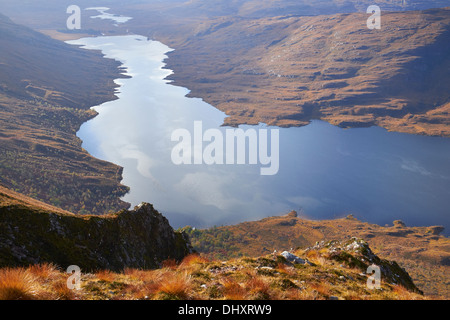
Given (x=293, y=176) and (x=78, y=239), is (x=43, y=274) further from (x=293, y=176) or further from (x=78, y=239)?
(x=293, y=176)

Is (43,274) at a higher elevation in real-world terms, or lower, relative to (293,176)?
higher

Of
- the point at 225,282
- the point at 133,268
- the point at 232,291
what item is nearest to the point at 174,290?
the point at 232,291

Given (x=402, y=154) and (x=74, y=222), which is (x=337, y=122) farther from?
(x=74, y=222)

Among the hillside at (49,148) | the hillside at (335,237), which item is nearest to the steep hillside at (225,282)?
the hillside at (335,237)

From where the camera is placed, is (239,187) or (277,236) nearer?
(277,236)

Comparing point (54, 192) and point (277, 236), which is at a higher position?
point (54, 192)

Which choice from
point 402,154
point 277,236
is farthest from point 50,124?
point 402,154

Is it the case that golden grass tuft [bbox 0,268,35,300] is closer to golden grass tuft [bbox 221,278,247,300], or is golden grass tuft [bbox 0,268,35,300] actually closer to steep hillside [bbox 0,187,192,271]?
steep hillside [bbox 0,187,192,271]
